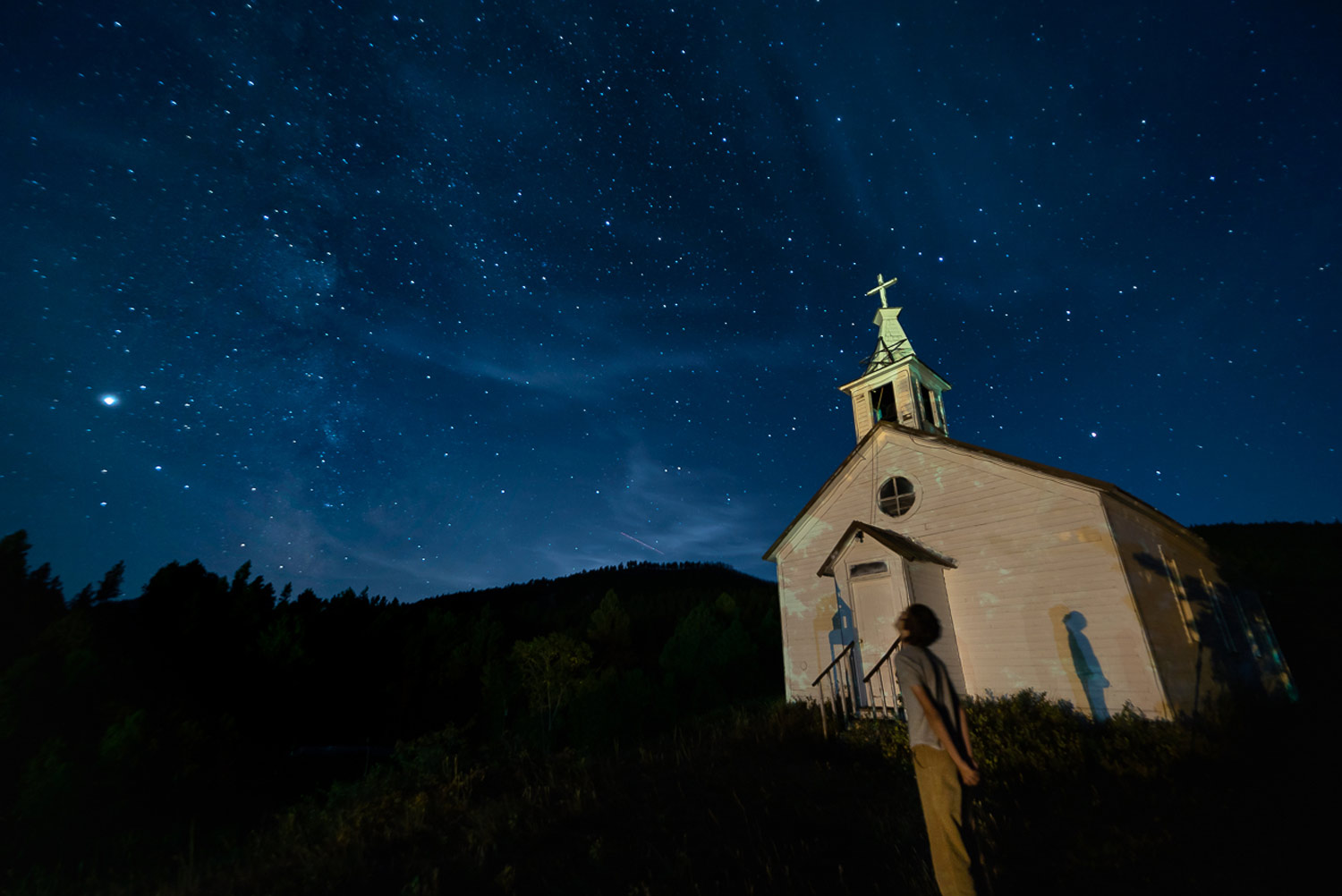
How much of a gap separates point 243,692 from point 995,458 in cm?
3395

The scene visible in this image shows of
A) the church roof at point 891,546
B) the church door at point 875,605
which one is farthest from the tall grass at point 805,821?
the church roof at point 891,546

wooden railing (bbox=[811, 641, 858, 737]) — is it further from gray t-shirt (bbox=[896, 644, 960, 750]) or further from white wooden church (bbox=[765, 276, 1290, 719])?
gray t-shirt (bbox=[896, 644, 960, 750])

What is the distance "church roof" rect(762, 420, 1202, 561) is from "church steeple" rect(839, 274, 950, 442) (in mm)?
1924

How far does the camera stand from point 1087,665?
33.2 feet

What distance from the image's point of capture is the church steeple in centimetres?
1630

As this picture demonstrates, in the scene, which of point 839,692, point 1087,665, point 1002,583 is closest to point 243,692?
point 839,692

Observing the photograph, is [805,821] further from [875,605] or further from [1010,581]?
[1010,581]

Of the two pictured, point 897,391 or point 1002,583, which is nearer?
point 1002,583

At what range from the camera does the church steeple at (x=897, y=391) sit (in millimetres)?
16297

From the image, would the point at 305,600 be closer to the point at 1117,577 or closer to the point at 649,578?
the point at 1117,577

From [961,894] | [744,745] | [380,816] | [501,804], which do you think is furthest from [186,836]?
[961,894]

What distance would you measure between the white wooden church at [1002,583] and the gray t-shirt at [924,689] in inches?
274

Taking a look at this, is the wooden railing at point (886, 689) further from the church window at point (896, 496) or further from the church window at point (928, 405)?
the church window at point (928, 405)

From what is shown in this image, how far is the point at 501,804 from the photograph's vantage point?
7.17 meters
